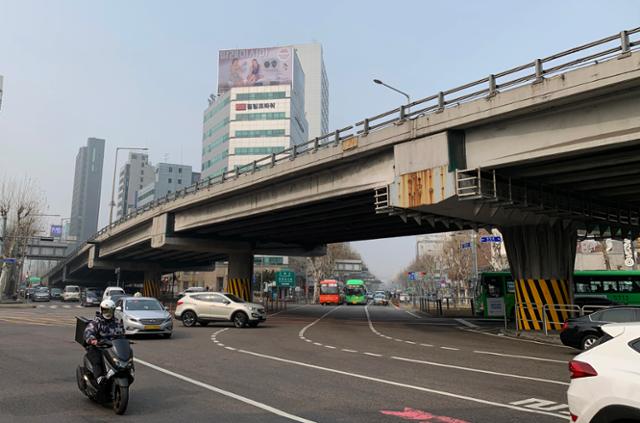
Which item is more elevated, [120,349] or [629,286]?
[629,286]

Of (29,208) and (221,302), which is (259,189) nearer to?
(221,302)

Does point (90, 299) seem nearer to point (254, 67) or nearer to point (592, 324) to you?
point (592, 324)

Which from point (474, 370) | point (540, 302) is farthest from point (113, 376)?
point (540, 302)

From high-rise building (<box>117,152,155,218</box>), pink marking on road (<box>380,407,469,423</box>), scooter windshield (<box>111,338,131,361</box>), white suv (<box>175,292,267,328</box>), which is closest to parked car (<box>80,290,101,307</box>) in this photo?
white suv (<box>175,292,267,328</box>)

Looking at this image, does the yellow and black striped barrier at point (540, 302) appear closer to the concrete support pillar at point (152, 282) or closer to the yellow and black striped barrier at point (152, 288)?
the yellow and black striped barrier at point (152, 288)

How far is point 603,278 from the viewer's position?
3012 centimetres

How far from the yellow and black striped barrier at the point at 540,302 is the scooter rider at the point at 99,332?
1784cm

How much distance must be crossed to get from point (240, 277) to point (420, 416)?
3346 cm

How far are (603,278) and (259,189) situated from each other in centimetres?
2208

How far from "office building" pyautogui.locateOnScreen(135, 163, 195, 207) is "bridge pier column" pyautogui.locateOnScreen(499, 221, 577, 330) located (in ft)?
411

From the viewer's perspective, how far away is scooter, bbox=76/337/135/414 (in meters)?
6.63

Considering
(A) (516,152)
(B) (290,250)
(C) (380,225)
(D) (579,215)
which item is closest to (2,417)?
(A) (516,152)

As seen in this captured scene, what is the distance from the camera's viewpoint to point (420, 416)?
6.61 metres

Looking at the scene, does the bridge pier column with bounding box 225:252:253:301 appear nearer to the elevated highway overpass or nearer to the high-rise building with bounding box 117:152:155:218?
the elevated highway overpass
